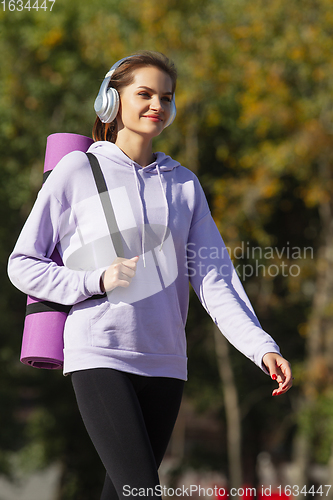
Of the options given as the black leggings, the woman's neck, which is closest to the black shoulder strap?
the woman's neck

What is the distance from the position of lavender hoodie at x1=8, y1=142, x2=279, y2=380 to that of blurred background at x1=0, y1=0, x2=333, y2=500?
9.25m

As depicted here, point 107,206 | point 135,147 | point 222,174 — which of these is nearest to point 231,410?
point 222,174

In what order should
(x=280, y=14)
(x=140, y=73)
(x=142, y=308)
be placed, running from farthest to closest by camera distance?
(x=280, y=14), (x=140, y=73), (x=142, y=308)

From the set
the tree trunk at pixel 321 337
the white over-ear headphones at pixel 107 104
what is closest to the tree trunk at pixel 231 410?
the tree trunk at pixel 321 337

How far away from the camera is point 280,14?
1091 centimetres

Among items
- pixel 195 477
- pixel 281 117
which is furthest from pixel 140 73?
pixel 195 477

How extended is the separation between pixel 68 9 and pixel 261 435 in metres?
10.3

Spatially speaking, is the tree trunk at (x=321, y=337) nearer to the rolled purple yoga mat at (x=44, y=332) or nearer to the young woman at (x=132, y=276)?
Answer: the young woman at (x=132, y=276)

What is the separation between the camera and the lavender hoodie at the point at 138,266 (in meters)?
1.73

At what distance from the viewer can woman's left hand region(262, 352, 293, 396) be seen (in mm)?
1717

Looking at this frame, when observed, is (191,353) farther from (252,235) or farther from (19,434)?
(19,434)

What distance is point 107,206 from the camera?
184 cm

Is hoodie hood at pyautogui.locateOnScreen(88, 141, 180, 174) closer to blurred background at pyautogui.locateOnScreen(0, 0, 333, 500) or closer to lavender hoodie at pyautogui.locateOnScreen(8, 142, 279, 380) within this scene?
lavender hoodie at pyautogui.locateOnScreen(8, 142, 279, 380)

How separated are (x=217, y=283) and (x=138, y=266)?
0.30 m
